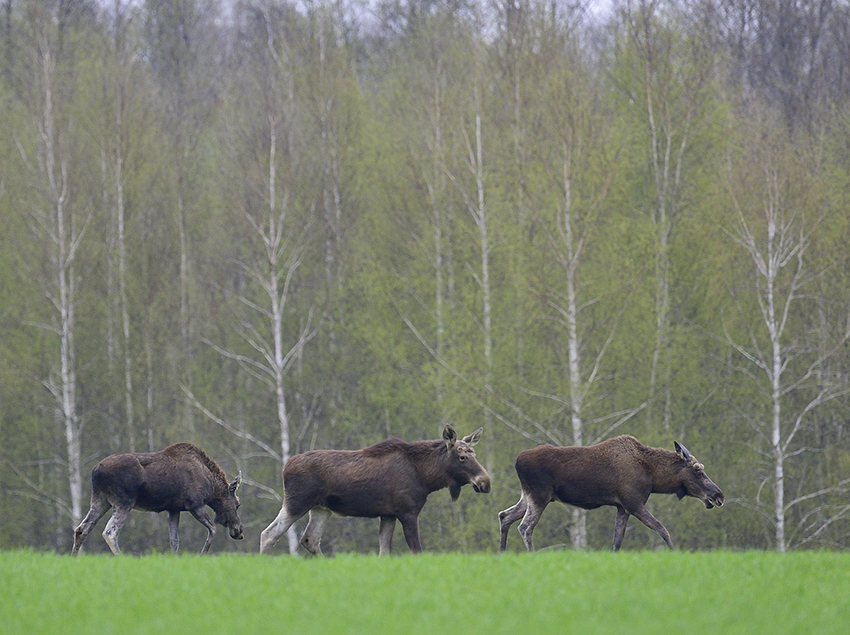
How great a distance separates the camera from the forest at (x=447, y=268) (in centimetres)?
2912

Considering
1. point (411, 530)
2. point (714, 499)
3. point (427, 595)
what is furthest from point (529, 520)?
point (427, 595)

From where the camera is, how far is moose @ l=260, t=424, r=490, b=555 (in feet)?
49.2

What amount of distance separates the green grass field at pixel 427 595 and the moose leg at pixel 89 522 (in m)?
2.68

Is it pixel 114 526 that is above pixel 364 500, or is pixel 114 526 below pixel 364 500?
below

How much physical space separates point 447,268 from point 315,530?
1900 centimetres

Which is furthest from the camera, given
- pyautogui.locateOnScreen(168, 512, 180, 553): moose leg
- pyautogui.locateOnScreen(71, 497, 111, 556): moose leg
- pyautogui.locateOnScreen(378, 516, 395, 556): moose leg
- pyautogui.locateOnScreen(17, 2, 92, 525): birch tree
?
pyautogui.locateOnScreen(17, 2, 92, 525): birch tree

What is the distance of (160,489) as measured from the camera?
16375mm

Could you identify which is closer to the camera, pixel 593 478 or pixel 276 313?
pixel 593 478

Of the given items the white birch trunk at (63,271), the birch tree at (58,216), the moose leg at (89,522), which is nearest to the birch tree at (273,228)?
the white birch trunk at (63,271)

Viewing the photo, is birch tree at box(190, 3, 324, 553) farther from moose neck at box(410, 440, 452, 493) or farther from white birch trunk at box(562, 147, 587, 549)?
moose neck at box(410, 440, 452, 493)

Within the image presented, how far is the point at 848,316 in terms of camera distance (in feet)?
95.8

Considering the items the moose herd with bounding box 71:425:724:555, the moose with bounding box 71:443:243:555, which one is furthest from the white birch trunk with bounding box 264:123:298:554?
the moose herd with bounding box 71:425:724:555

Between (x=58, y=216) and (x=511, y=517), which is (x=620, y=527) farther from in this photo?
(x=58, y=216)

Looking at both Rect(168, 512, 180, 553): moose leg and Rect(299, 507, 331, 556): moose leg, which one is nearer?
Rect(299, 507, 331, 556): moose leg
